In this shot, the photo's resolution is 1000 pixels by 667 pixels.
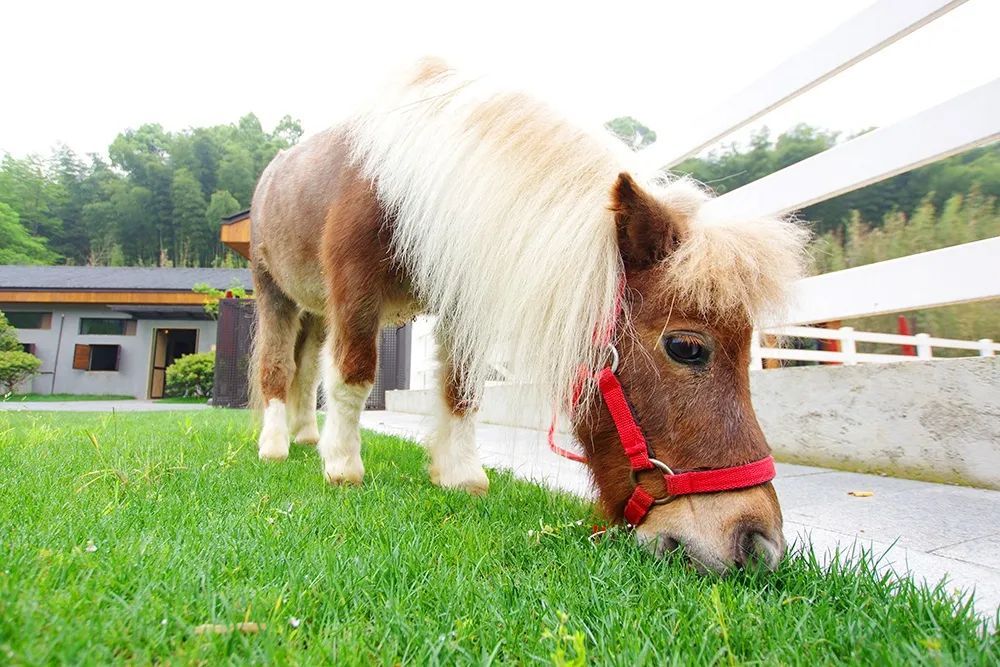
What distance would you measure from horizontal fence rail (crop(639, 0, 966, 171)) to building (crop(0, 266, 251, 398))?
1569 centimetres

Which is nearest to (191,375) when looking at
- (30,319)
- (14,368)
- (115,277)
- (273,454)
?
(14,368)

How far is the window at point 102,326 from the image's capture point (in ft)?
55.5

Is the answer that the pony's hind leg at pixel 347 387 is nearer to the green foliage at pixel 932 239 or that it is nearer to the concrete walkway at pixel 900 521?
the concrete walkway at pixel 900 521

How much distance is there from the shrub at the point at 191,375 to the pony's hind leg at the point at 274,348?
11.9m

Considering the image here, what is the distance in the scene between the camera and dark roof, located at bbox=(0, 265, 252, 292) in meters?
18.6

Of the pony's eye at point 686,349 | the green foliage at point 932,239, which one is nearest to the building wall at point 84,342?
the green foliage at point 932,239

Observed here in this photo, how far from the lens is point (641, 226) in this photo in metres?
1.38

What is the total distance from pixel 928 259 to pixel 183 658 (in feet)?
9.22

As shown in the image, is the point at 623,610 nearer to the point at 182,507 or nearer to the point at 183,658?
the point at 183,658

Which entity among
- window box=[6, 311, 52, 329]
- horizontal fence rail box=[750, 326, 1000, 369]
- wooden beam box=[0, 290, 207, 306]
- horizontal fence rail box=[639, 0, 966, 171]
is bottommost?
horizontal fence rail box=[750, 326, 1000, 369]

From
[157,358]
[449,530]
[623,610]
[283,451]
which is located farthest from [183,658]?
[157,358]

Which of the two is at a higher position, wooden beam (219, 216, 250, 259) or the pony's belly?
wooden beam (219, 216, 250, 259)

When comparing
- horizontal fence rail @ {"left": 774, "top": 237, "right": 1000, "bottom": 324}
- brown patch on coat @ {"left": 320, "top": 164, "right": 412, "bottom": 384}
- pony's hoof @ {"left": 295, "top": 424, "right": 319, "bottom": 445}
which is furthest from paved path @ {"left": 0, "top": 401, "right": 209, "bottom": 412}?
horizontal fence rail @ {"left": 774, "top": 237, "right": 1000, "bottom": 324}

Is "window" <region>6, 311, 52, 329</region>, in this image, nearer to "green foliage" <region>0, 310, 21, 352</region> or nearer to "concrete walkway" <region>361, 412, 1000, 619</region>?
"green foliage" <region>0, 310, 21, 352</region>
